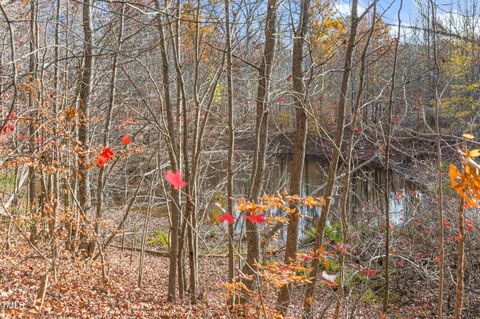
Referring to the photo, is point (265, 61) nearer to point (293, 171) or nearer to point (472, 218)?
point (293, 171)

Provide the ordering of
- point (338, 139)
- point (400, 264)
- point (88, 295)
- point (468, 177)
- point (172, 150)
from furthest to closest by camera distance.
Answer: point (400, 264), point (88, 295), point (172, 150), point (338, 139), point (468, 177)

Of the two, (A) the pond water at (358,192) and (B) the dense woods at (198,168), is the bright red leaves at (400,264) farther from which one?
(A) the pond water at (358,192)

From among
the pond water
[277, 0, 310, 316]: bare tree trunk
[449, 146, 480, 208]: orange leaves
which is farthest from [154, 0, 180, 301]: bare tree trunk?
[449, 146, 480, 208]: orange leaves

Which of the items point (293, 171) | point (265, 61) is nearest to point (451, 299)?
point (293, 171)

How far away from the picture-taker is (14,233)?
7914 mm

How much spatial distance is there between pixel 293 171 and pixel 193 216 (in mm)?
1741

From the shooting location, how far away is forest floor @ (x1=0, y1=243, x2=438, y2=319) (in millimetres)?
4727

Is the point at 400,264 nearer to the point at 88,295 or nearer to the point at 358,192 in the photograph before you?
the point at 88,295

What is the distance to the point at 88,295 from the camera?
5672mm

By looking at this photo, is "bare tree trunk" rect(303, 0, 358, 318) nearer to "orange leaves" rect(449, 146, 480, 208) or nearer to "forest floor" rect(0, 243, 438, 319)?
"forest floor" rect(0, 243, 438, 319)

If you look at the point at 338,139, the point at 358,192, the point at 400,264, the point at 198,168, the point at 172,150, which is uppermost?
the point at 338,139

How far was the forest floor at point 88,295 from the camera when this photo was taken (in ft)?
15.5

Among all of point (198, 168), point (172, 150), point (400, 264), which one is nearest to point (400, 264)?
point (400, 264)

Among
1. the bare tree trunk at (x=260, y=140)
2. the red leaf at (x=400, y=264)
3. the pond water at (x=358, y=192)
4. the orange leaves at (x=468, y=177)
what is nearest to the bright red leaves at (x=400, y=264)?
the red leaf at (x=400, y=264)
